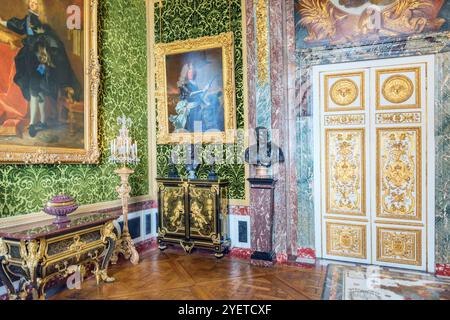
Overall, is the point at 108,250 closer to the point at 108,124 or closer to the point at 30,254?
the point at 30,254

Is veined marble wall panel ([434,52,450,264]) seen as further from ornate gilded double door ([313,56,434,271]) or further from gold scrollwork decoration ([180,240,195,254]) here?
gold scrollwork decoration ([180,240,195,254])

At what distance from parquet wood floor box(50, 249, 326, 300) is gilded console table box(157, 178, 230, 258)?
299 mm

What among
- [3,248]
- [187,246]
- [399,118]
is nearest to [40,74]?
[3,248]

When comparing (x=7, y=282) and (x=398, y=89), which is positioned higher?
(x=398, y=89)

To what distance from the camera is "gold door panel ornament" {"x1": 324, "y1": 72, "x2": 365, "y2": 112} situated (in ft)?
15.0

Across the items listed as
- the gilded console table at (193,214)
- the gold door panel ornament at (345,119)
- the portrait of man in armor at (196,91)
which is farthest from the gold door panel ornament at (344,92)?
the gilded console table at (193,214)

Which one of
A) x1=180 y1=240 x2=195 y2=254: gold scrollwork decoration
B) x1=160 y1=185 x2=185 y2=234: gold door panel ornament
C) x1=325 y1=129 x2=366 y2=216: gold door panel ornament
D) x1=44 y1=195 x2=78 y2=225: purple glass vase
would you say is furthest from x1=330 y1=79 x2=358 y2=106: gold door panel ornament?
x1=44 y1=195 x2=78 y2=225: purple glass vase

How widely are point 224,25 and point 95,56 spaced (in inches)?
79.5

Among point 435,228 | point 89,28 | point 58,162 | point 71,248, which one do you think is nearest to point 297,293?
point 435,228

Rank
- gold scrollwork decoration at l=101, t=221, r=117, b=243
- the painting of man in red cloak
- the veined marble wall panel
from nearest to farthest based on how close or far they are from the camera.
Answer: the painting of man in red cloak → gold scrollwork decoration at l=101, t=221, r=117, b=243 → the veined marble wall panel

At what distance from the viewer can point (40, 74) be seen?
12.6 feet

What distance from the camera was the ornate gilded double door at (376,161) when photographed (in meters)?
4.29

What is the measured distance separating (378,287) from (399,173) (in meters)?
2.00

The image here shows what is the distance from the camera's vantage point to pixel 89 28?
176 inches
